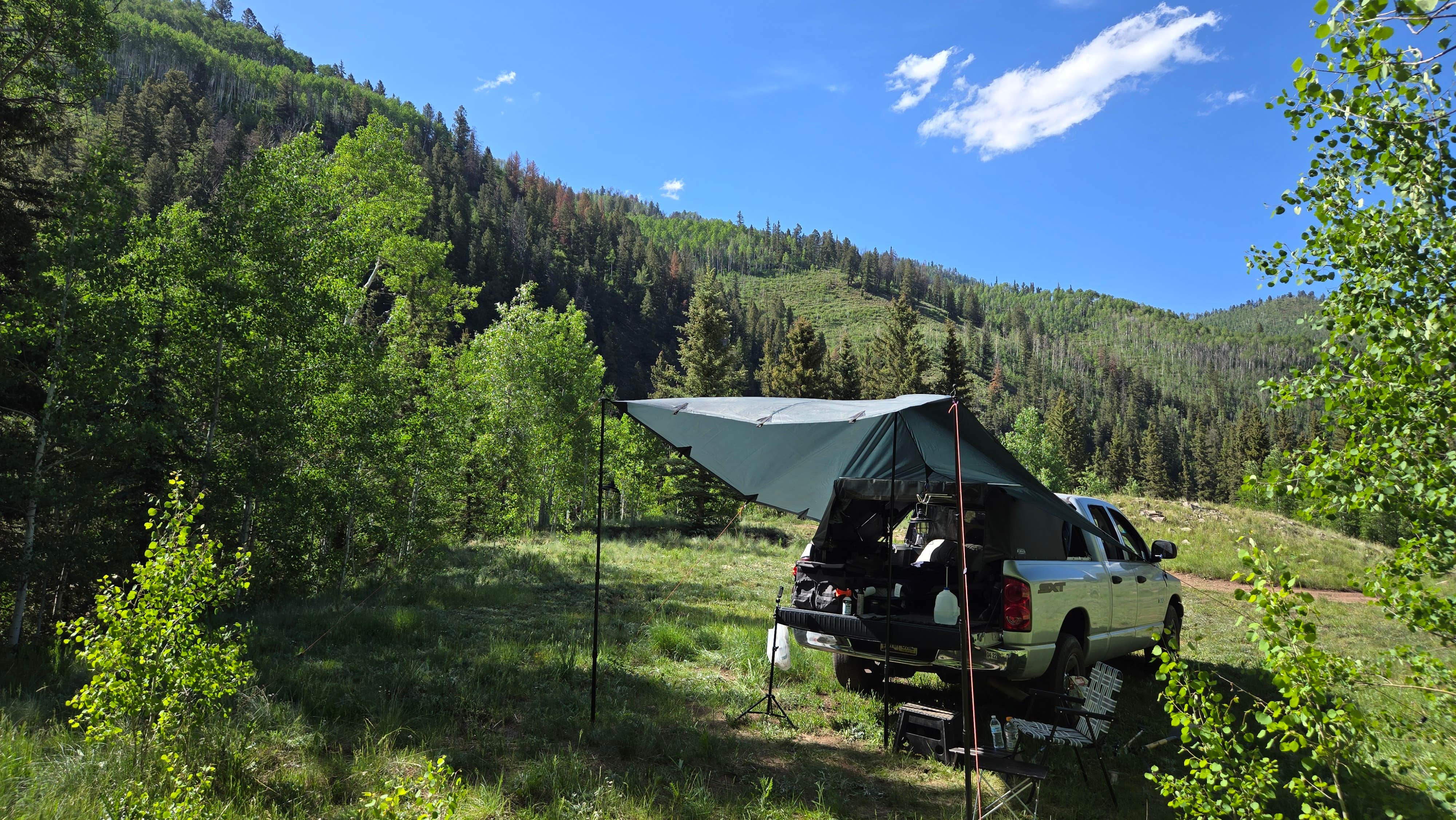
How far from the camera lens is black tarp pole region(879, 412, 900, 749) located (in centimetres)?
580

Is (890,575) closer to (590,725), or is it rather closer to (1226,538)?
(590,725)

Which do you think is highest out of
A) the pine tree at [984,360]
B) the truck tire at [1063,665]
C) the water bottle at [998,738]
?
the pine tree at [984,360]

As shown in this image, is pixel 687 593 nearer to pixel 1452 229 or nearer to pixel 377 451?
pixel 377 451

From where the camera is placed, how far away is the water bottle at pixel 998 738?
5.04 metres

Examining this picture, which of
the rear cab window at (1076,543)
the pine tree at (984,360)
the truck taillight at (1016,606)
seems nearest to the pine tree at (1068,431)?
the pine tree at (984,360)

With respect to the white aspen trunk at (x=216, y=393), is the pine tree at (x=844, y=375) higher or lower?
higher

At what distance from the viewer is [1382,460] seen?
2.79m

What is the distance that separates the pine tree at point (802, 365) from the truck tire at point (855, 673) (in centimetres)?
2485

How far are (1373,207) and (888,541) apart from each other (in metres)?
4.44

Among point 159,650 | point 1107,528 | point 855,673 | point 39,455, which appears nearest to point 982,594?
point 855,673

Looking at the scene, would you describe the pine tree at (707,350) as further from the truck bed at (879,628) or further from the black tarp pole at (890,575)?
the truck bed at (879,628)

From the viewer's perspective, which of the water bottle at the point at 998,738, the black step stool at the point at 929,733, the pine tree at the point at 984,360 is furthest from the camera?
the pine tree at the point at 984,360

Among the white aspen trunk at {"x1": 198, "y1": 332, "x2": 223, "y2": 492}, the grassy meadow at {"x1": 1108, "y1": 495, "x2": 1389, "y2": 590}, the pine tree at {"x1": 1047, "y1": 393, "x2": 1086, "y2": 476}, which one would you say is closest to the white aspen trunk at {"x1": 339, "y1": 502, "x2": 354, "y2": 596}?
the white aspen trunk at {"x1": 198, "y1": 332, "x2": 223, "y2": 492}

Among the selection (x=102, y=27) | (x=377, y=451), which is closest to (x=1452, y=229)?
(x=377, y=451)
